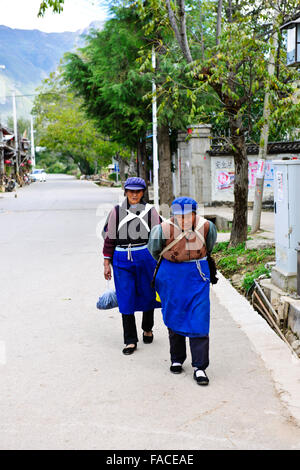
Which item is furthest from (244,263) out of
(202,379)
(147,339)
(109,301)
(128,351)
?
(202,379)

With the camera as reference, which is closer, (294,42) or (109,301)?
(109,301)

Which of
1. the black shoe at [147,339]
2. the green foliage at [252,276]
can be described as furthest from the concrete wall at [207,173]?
the black shoe at [147,339]

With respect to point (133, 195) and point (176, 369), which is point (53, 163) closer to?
point (133, 195)

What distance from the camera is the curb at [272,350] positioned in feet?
14.1

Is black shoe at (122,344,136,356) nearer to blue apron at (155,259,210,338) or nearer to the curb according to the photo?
blue apron at (155,259,210,338)

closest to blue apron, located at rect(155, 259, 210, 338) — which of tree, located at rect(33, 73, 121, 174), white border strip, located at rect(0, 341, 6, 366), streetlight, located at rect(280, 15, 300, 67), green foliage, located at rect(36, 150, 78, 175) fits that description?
white border strip, located at rect(0, 341, 6, 366)

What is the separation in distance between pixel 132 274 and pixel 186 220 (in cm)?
98

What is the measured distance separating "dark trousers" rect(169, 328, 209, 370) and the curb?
0.58m

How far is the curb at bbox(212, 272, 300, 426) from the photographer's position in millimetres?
4312

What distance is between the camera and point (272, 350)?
5.35 m

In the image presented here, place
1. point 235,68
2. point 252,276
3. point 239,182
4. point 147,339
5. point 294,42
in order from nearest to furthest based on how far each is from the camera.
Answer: point 147,339
point 294,42
point 252,276
point 235,68
point 239,182

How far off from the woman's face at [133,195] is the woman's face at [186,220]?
75 cm

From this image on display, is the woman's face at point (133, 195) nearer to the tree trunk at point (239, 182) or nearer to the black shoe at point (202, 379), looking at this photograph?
the black shoe at point (202, 379)
